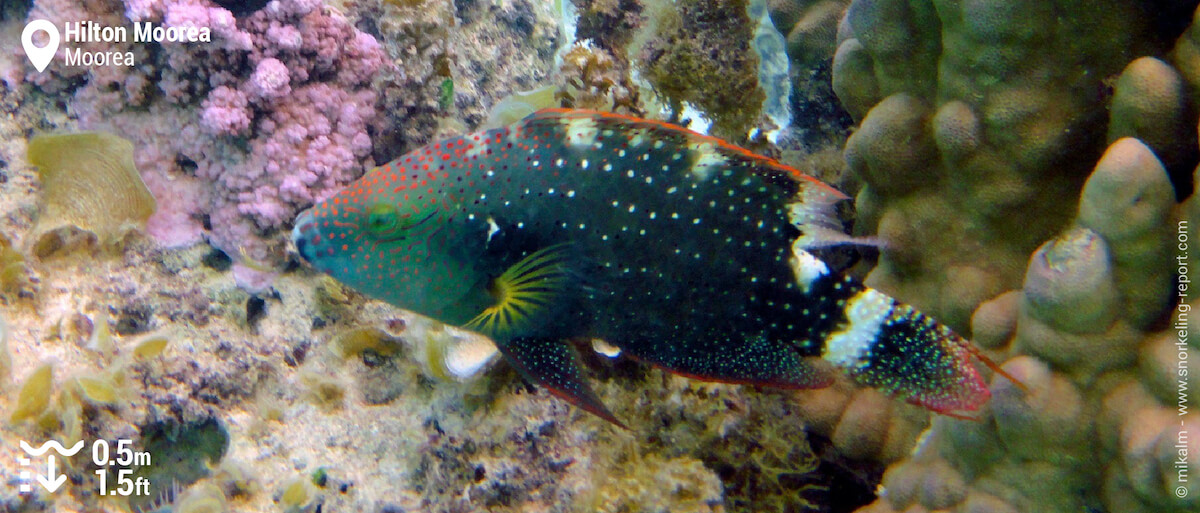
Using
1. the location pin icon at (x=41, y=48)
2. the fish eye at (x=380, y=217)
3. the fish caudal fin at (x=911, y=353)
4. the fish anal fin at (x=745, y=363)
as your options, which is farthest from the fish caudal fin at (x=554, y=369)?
the location pin icon at (x=41, y=48)

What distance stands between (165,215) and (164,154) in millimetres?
427

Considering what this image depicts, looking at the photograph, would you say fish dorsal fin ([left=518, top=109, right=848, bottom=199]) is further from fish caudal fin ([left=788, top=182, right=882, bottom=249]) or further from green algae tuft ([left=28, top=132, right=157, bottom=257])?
green algae tuft ([left=28, top=132, right=157, bottom=257])

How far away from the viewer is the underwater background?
219cm

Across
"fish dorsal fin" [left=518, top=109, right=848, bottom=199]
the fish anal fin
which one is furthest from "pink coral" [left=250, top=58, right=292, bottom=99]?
the fish anal fin

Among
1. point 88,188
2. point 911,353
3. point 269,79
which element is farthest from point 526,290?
point 88,188

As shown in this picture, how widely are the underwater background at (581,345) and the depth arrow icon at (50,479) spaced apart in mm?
85

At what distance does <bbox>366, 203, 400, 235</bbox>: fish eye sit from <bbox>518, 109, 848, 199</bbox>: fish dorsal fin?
641mm

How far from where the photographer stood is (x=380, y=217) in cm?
226

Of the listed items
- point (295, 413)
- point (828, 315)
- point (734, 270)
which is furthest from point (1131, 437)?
point (295, 413)

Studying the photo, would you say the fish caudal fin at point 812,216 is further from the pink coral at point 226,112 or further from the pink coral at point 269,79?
the pink coral at point 226,112

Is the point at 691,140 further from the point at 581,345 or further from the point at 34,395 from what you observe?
the point at 34,395

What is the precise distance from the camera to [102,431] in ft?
9.67

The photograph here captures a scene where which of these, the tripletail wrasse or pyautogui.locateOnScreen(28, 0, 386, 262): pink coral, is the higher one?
the tripletail wrasse

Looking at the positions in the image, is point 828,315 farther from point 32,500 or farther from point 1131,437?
point 32,500
